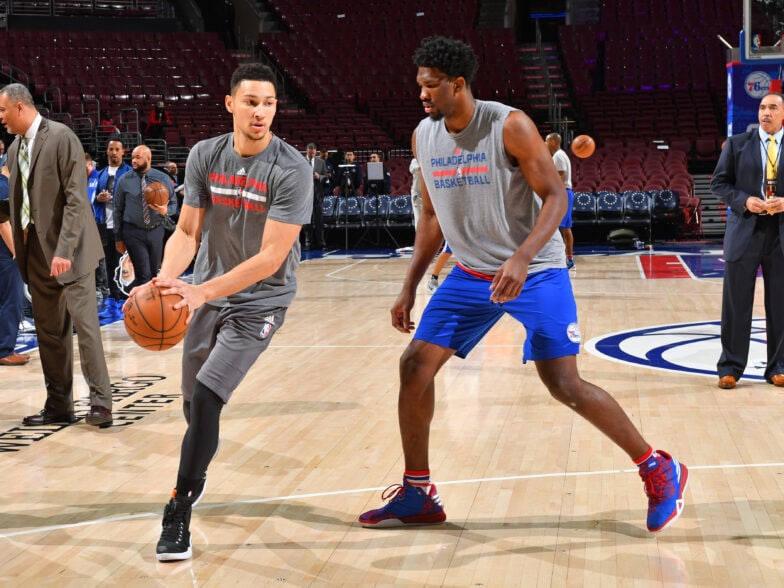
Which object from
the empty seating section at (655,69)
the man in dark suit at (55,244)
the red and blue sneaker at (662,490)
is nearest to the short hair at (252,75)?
the red and blue sneaker at (662,490)

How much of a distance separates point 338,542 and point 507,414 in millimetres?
2151

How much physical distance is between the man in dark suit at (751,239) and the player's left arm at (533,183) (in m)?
2.88

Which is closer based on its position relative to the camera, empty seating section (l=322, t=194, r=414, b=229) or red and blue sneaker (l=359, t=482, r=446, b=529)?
red and blue sneaker (l=359, t=482, r=446, b=529)

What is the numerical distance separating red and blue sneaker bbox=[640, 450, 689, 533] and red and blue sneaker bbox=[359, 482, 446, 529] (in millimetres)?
721

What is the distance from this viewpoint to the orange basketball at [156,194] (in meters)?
8.88

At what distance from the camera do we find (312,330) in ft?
29.4

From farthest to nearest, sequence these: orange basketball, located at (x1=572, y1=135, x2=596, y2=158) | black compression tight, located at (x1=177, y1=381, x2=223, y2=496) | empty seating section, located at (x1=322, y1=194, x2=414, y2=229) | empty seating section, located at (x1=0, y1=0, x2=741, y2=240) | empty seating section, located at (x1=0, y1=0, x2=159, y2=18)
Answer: empty seating section, located at (x1=0, y1=0, x2=159, y2=18) < empty seating section, located at (x1=0, y1=0, x2=741, y2=240) < empty seating section, located at (x1=322, y1=194, x2=414, y2=229) < orange basketball, located at (x1=572, y1=135, x2=596, y2=158) < black compression tight, located at (x1=177, y1=381, x2=223, y2=496)

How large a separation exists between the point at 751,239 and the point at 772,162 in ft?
1.56

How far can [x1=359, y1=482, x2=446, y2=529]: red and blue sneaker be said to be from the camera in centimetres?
368

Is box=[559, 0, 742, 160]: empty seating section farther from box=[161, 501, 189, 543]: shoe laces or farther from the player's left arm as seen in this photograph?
box=[161, 501, 189, 543]: shoe laces

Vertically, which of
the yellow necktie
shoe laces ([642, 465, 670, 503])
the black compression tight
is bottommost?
shoe laces ([642, 465, 670, 503])

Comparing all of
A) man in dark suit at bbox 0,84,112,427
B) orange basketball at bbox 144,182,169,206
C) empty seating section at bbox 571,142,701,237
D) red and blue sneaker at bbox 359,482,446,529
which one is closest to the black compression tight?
red and blue sneaker at bbox 359,482,446,529

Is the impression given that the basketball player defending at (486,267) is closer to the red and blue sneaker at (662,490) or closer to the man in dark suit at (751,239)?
the red and blue sneaker at (662,490)

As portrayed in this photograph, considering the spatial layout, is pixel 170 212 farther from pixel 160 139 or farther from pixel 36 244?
pixel 160 139
